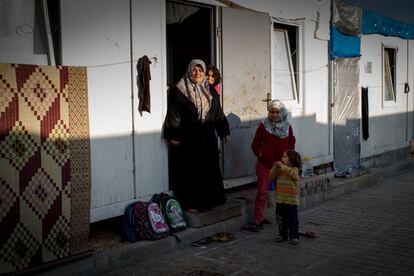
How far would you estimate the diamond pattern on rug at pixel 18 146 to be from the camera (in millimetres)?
4309

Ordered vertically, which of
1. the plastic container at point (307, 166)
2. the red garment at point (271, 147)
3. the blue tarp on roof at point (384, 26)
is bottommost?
the plastic container at point (307, 166)

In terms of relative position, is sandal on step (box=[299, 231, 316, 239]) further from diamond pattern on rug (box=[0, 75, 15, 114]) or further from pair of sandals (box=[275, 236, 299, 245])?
diamond pattern on rug (box=[0, 75, 15, 114])

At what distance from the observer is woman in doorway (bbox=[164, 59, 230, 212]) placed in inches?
242

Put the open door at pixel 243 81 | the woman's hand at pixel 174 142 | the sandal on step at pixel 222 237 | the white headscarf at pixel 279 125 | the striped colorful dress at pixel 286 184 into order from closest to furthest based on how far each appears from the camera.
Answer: the striped colorful dress at pixel 286 184, the sandal on step at pixel 222 237, the woman's hand at pixel 174 142, the white headscarf at pixel 279 125, the open door at pixel 243 81

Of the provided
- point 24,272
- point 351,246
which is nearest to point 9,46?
point 24,272

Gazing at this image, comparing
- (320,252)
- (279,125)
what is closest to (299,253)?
(320,252)

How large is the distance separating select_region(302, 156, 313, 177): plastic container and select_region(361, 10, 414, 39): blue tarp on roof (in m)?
3.52

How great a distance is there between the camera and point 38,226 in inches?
180

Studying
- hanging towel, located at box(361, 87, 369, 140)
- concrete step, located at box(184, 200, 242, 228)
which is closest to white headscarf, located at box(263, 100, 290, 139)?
concrete step, located at box(184, 200, 242, 228)

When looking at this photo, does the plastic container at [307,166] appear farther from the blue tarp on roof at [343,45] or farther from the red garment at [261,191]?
the red garment at [261,191]

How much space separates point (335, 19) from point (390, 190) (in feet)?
11.5

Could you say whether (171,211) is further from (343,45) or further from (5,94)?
(343,45)

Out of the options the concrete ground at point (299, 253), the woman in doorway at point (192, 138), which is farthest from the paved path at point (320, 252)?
the woman in doorway at point (192, 138)

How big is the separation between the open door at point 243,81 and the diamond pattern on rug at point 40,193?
123 inches
